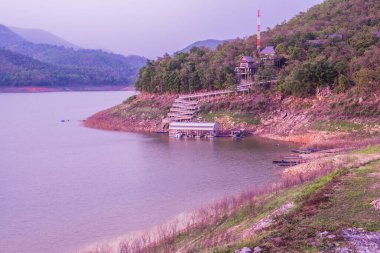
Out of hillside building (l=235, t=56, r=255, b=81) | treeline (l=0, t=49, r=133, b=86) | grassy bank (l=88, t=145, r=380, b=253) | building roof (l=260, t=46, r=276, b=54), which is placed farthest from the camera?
treeline (l=0, t=49, r=133, b=86)

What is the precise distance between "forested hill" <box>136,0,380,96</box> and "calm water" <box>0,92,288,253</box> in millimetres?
8924

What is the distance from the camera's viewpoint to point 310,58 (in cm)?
4522

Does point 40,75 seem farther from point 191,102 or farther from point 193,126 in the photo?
point 193,126

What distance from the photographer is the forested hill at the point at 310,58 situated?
40978 mm

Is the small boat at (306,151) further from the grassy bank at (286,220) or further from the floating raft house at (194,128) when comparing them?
the floating raft house at (194,128)

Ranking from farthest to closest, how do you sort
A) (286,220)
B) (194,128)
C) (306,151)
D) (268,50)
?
(268,50) < (194,128) < (306,151) < (286,220)

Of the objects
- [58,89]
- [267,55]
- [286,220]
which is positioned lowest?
[286,220]

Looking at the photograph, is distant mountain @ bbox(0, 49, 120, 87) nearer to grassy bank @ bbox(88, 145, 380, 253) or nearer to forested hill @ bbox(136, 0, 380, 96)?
forested hill @ bbox(136, 0, 380, 96)

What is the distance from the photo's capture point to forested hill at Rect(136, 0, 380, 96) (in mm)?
40978

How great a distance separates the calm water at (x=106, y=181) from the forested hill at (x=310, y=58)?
8.92 m

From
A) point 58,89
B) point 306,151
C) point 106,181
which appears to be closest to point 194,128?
point 306,151

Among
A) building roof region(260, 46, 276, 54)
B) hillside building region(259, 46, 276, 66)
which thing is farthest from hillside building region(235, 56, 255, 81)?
building roof region(260, 46, 276, 54)

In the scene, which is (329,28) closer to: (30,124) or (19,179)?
(30,124)

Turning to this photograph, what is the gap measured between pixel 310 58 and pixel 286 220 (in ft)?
115
